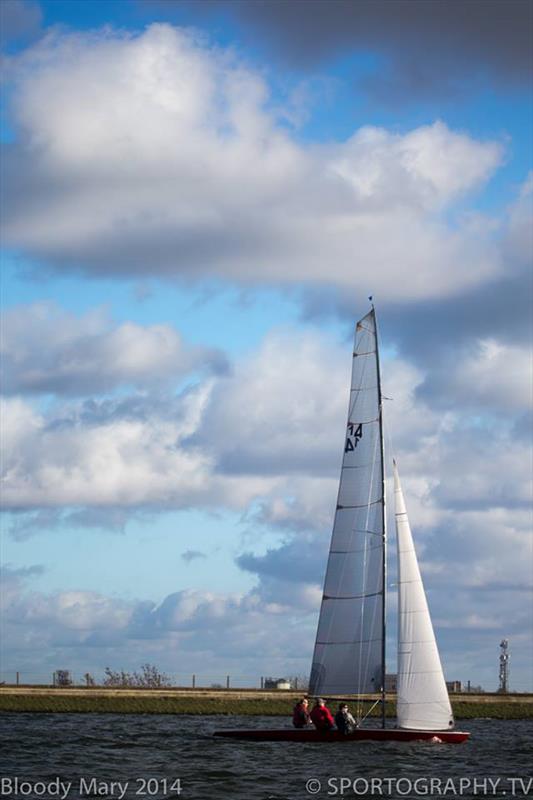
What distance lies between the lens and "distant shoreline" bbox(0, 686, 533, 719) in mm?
Answer: 78438

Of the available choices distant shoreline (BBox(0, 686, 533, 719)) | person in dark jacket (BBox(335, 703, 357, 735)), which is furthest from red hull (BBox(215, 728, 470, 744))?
distant shoreline (BBox(0, 686, 533, 719))

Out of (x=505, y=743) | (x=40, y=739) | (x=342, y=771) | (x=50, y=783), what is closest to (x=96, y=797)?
(x=50, y=783)

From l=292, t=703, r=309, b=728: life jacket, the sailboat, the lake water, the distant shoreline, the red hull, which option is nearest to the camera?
the lake water

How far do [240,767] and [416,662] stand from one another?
10322mm

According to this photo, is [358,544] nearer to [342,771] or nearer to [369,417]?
[369,417]

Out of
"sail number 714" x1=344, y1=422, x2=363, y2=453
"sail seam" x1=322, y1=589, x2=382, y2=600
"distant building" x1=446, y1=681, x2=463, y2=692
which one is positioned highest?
"sail number 714" x1=344, y1=422, x2=363, y2=453

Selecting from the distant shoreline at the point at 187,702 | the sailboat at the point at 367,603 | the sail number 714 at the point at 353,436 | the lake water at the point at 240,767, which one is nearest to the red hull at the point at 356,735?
the sailboat at the point at 367,603

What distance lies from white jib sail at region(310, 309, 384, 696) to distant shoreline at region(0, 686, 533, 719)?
78.5 feet

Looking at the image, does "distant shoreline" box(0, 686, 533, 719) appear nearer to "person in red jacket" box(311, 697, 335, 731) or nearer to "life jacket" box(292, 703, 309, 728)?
"life jacket" box(292, 703, 309, 728)

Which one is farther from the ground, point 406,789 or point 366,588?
point 366,588

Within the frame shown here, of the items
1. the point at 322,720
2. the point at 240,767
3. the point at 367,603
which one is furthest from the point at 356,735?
the point at 240,767

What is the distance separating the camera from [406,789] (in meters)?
41.3

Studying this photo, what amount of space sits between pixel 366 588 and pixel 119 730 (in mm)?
15025

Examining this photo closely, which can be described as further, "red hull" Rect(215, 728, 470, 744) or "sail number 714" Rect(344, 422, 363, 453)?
"sail number 714" Rect(344, 422, 363, 453)
